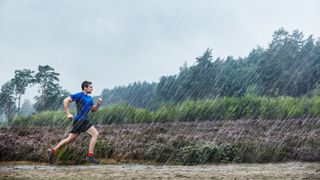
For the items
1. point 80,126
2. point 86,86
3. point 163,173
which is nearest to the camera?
point 163,173

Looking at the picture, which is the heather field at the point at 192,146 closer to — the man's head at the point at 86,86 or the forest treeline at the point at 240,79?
the man's head at the point at 86,86

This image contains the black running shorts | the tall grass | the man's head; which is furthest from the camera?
the tall grass

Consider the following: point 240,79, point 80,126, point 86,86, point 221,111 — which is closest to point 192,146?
point 80,126

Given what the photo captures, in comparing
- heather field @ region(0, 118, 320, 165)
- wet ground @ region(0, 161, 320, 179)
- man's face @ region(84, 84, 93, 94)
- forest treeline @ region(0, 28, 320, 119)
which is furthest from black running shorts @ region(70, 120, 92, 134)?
forest treeline @ region(0, 28, 320, 119)

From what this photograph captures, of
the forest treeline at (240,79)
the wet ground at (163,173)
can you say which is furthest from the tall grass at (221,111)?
the forest treeline at (240,79)

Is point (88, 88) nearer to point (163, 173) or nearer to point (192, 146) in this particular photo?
point (163, 173)

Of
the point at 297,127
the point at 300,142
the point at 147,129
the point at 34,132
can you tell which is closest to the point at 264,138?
the point at 300,142

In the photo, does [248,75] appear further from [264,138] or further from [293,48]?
[264,138]

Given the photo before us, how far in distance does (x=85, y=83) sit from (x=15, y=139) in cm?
632

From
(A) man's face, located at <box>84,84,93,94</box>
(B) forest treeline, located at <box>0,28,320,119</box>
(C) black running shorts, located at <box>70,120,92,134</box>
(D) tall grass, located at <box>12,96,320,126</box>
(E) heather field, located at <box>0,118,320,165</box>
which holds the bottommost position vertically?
(E) heather field, located at <box>0,118,320,165</box>

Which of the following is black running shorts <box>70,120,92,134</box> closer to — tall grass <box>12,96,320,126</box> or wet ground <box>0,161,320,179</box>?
wet ground <box>0,161,320,179</box>

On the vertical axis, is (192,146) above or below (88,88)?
below

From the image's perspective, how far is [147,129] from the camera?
16438 millimetres

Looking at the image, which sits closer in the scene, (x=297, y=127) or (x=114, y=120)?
(x=297, y=127)
